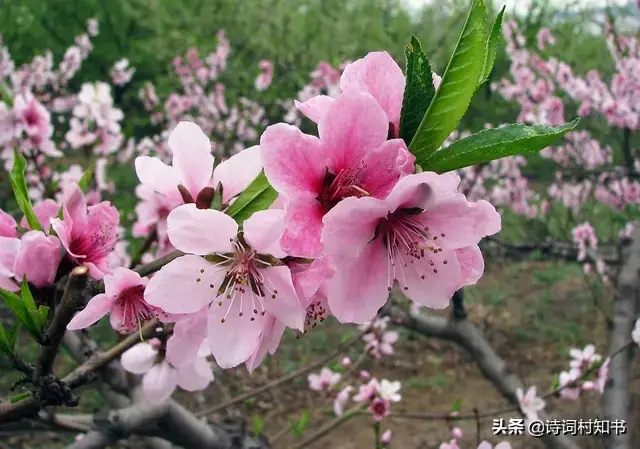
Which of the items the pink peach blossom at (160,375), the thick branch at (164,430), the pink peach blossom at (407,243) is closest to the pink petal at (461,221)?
the pink peach blossom at (407,243)

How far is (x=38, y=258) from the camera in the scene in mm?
773

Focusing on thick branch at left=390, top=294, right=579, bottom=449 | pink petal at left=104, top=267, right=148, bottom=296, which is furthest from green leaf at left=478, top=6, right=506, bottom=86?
thick branch at left=390, top=294, right=579, bottom=449

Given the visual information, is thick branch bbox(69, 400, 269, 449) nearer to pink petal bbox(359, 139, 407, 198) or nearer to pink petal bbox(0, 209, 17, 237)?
pink petal bbox(0, 209, 17, 237)

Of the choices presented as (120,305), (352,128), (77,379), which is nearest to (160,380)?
(77,379)

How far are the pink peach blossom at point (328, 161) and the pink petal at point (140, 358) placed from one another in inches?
27.4

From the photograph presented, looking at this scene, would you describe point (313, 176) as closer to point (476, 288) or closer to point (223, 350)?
point (223, 350)

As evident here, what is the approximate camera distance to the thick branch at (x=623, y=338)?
2621mm

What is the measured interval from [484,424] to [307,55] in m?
8.66

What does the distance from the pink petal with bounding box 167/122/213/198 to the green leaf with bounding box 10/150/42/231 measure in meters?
0.23

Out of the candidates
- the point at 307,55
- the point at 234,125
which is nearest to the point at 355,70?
the point at 234,125

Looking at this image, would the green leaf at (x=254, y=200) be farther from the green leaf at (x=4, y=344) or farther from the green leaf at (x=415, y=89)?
the green leaf at (x=4, y=344)

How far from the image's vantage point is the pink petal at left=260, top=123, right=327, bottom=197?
24.5 inches

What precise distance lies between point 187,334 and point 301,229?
0.89ft

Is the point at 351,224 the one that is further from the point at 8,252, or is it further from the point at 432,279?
the point at 8,252
